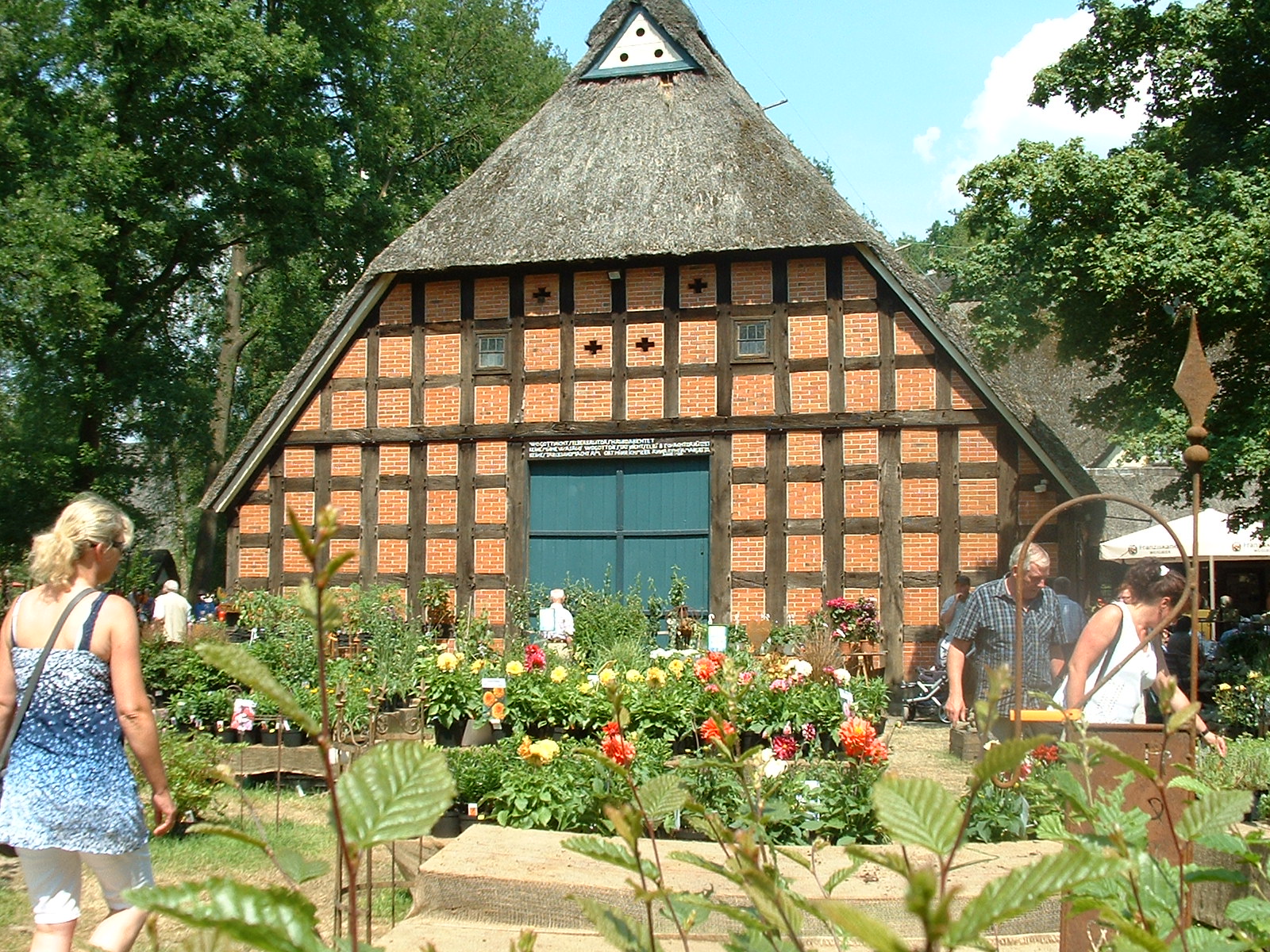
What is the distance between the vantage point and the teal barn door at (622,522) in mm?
13203

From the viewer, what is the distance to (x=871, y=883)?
3.67 meters

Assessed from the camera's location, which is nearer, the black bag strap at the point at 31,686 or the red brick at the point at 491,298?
the black bag strap at the point at 31,686

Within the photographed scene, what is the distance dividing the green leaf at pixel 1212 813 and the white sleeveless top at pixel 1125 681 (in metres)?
3.66

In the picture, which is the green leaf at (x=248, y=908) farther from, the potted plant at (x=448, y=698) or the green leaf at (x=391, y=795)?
the potted plant at (x=448, y=698)

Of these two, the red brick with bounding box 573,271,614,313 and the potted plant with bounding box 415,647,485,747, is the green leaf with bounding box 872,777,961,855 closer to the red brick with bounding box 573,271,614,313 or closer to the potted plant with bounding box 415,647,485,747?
the potted plant with bounding box 415,647,485,747

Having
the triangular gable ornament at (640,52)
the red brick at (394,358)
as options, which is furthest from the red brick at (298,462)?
the triangular gable ornament at (640,52)

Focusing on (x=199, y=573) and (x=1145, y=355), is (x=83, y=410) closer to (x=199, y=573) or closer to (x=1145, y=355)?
(x=199, y=573)

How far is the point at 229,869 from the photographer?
19.4 ft

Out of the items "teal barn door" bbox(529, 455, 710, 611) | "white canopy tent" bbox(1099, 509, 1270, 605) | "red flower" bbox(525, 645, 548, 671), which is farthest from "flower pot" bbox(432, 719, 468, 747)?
"white canopy tent" bbox(1099, 509, 1270, 605)

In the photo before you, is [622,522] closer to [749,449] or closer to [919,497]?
[749,449]

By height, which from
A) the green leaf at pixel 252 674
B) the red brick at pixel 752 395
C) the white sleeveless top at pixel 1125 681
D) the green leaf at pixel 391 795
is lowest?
the white sleeveless top at pixel 1125 681

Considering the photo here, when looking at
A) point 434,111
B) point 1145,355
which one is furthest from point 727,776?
point 434,111

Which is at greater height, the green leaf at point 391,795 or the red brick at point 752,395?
the red brick at point 752,395

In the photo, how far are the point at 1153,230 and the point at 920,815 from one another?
32.8ft
